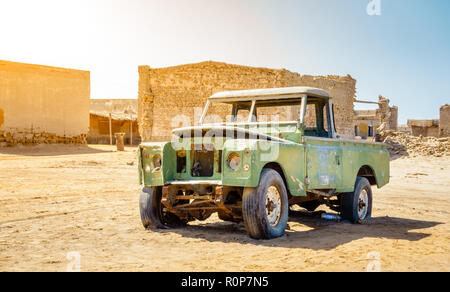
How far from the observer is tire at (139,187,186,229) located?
246 inches

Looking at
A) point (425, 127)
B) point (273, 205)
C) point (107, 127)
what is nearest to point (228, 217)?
point (273, 205)

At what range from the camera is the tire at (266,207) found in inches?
209

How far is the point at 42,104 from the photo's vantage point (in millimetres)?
25422

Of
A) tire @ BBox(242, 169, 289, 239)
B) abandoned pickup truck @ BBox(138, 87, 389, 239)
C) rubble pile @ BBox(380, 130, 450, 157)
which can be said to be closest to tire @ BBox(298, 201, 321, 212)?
abandoned pickup truck @ BBox(138, 87, 389, 239)

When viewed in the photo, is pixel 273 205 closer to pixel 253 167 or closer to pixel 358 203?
pixel 253 167

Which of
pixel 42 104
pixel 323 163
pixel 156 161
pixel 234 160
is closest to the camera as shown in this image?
pixel 234 160

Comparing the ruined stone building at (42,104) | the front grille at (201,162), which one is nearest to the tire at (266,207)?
the front grille at (201,162)

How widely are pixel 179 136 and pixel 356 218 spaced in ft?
10.3

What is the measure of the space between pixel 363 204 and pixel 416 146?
1455 centimetres

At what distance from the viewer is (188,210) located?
6035mm

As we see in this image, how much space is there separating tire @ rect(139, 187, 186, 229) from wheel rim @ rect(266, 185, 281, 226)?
150 centimetres

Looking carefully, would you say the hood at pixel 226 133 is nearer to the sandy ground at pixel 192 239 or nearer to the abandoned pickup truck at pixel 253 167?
the abandoned pickup truck at pixel 253 167
